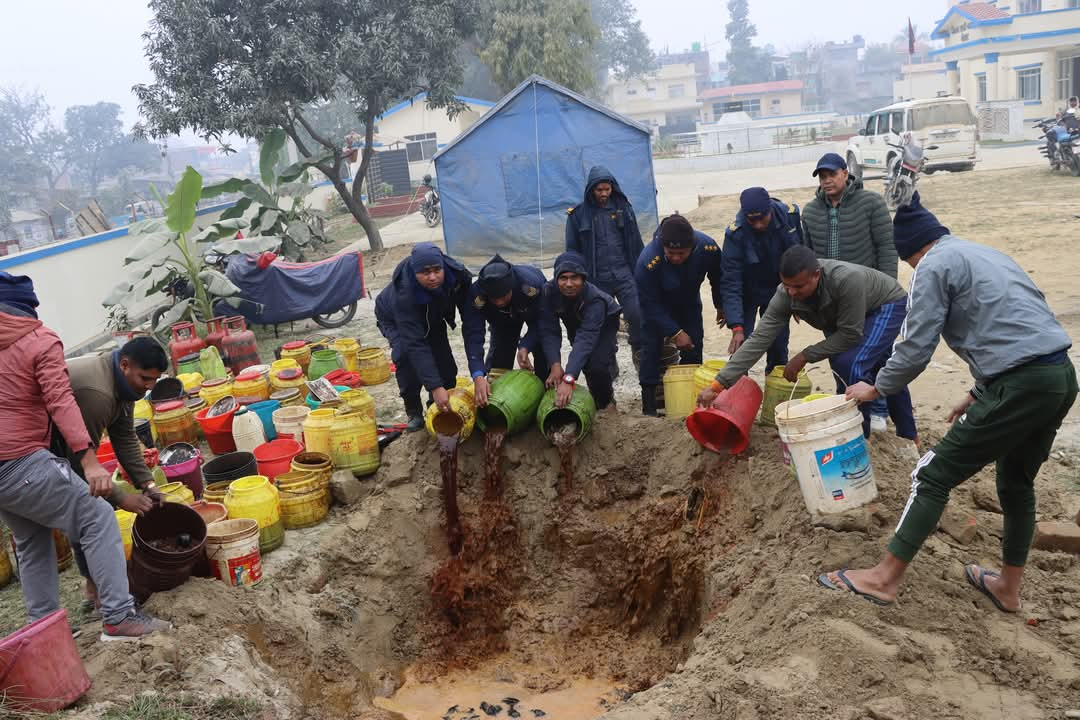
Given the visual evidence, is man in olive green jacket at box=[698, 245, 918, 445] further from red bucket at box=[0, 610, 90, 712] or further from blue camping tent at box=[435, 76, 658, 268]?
blue camping tent at box=[435, 76, 658, 268]

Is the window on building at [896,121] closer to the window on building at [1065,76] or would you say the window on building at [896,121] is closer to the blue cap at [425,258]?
the window on building at [1065,76]

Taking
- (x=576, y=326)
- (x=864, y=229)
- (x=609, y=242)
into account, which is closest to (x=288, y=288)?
(x=609, y=242)

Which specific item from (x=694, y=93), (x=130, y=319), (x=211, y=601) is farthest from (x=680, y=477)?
(x=694, y=93)

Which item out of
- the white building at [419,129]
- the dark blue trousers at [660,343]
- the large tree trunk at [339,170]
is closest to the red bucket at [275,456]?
the dark blue trousers at [660,343]

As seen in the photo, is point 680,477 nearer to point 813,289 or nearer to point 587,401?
point 587,401

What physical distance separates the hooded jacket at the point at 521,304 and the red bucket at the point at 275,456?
62.8 inches

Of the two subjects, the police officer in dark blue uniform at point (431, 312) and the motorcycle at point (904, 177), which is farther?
the motorcycle at point (904, 177)

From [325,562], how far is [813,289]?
3.13m

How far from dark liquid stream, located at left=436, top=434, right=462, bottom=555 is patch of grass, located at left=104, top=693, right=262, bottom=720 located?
183 cm

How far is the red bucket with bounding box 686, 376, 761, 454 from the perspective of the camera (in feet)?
15.3

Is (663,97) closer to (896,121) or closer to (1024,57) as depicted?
(1024,57)

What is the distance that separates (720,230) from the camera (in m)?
15.2

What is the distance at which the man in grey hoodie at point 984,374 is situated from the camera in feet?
10.2

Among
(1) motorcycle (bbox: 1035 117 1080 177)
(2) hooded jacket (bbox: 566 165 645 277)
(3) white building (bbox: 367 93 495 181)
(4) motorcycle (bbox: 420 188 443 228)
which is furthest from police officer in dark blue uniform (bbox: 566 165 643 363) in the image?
(3) white building (bbox: 367 93 495 181)
